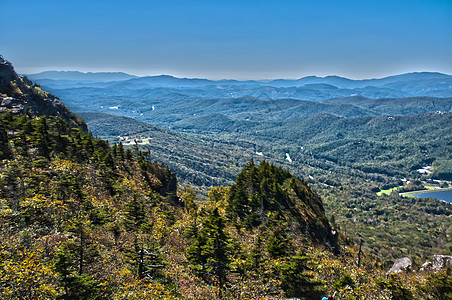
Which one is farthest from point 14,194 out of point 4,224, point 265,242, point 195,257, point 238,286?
point 265,242

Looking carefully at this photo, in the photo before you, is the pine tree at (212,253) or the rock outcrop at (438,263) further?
the rock outcrop at (438,263)

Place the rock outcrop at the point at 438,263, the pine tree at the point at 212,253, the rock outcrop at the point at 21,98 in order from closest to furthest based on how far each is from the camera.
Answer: the pine tree at the point at 212,253
the rock outcrop at the point at 438,263
the rock outcrop at the point at 21,98

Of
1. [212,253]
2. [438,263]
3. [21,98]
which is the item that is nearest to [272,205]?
[438,263]

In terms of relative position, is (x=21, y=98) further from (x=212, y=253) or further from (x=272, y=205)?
(x=212, y=253)

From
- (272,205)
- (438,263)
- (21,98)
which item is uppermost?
(21,98)

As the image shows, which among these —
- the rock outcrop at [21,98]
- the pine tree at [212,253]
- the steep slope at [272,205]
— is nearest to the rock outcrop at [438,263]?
the steep slope at [272,205]

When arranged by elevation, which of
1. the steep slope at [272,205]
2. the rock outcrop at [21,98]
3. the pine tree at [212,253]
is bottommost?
the steep slope at [272,205]

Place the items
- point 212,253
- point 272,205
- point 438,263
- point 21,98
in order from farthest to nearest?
point 21,98, point 272,205, point 438,263, point 212,253

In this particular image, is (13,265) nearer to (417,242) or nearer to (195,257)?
(195,257)

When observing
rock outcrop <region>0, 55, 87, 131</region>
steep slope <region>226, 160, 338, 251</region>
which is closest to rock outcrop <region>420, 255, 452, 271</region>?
steep slope <region>226, 160, 338, 251</region>

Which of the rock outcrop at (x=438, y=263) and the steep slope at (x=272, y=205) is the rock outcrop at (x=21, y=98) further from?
the rock outcrop at (x=438, y=263)

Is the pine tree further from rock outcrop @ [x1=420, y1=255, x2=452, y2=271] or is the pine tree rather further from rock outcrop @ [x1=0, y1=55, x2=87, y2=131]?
rock outcrop @ [x1=0, y1=55, x2=87, y2=131]

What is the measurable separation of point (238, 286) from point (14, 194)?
20.6 metres

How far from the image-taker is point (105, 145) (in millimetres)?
55375
